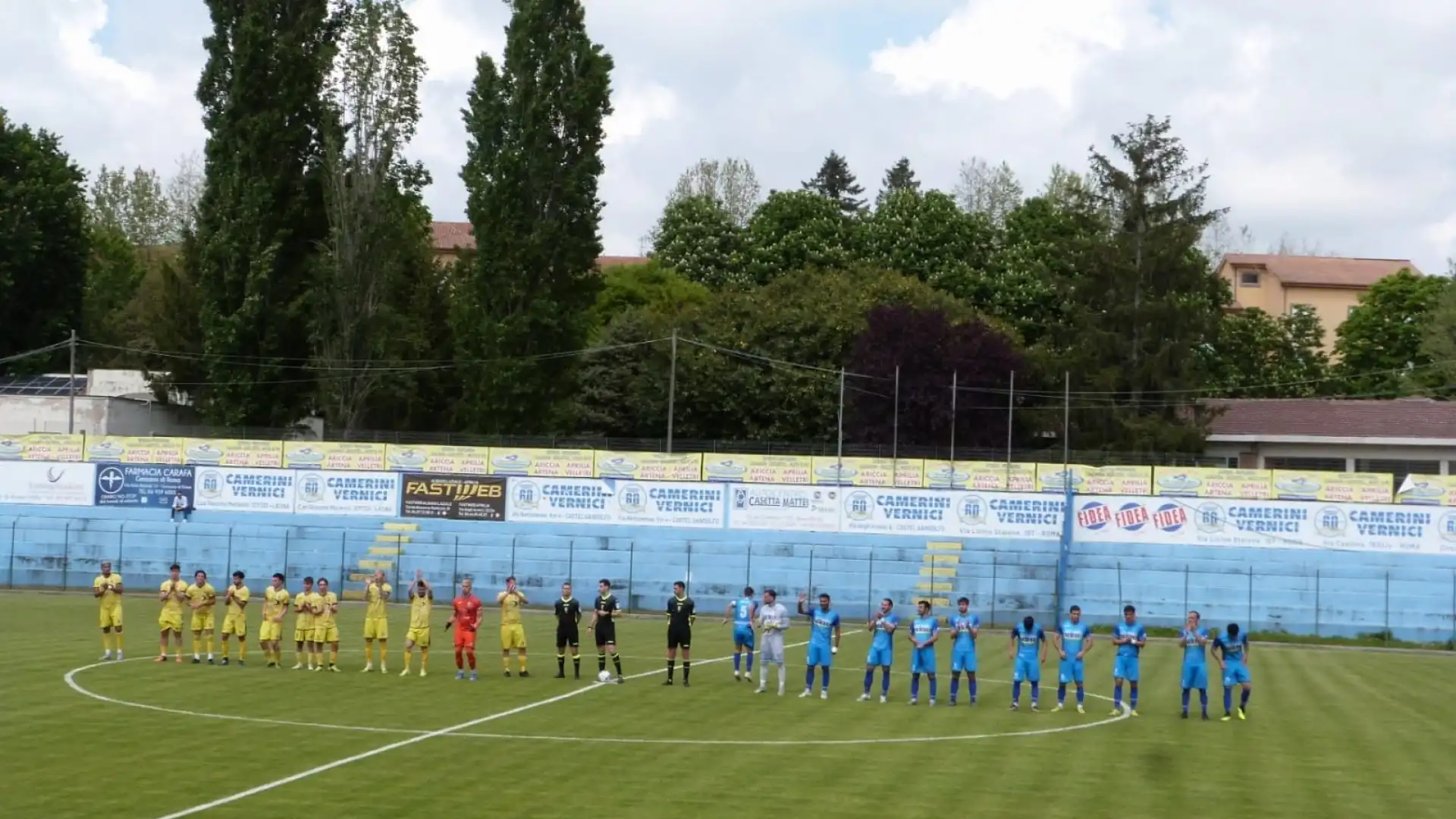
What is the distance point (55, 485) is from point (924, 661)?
40.7 meters

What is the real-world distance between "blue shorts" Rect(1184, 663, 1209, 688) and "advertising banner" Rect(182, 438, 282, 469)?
40545 mm

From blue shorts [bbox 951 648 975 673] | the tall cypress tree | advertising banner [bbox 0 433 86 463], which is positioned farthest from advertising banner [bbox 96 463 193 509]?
blue shorts [bbox 951 648 975 673]

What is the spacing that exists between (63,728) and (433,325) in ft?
212

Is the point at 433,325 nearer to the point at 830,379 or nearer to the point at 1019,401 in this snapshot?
the point at 830,379

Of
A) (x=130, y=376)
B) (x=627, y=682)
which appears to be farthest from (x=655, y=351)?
(x=627, y=682)

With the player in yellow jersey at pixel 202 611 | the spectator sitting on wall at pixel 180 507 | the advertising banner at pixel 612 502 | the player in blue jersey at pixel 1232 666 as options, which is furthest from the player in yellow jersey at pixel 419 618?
the spectator sitting on wall at pixel 180 507

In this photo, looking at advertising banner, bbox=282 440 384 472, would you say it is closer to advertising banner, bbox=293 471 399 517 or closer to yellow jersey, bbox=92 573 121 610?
advertising banner, bbox=293 471 399 517

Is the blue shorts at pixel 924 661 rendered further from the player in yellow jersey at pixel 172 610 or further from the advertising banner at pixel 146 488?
the advertising banner at pixel 146 488

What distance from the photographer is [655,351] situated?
7919 cm

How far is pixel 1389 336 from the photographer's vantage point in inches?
3777

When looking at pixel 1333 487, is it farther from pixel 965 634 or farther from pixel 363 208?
pixel 363 208

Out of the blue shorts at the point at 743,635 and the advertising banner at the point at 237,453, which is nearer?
the blue shorts at the point at 743,635

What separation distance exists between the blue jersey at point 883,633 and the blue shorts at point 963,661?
117 cm

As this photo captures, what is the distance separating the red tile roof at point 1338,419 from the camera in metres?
72.1
